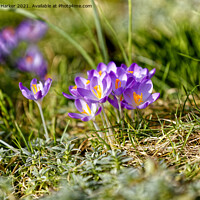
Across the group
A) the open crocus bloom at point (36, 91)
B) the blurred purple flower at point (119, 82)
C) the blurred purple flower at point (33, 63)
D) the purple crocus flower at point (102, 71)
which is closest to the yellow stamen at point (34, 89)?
the open crocus bloom at point (36, 91)

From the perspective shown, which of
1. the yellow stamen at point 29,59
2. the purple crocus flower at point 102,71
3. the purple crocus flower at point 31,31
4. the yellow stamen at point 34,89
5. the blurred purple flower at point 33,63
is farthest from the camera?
the purple crocus flower at point 31,31

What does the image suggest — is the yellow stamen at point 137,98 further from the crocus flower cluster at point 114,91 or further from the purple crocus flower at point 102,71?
the purple crocus flower at point 102,71

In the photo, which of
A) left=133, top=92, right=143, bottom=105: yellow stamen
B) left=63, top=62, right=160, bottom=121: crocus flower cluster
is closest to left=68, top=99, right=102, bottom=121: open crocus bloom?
left=63, top=62, right=160, bottom=121: crocus flower cluster

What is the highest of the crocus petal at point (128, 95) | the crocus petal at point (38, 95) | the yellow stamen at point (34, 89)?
the yellow stamen at point (34, 89)

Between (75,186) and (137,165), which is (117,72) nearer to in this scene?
(137,165)

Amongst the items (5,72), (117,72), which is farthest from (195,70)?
(5,72)

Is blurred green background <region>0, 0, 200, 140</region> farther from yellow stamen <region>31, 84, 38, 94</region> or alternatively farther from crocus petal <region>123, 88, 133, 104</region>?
crocus petal <region>123, 88, 133, 104</region>
